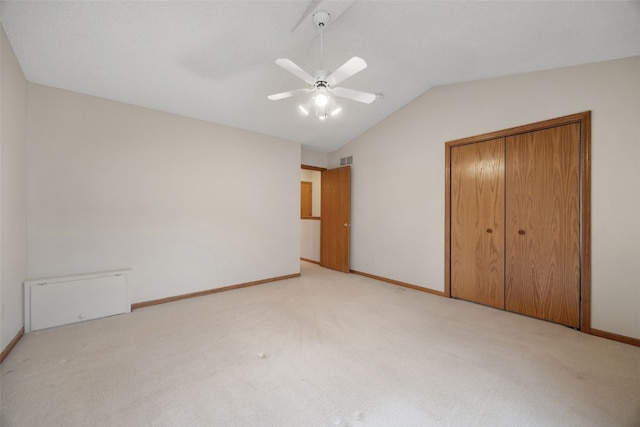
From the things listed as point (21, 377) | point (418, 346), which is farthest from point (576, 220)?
point (21, 377)

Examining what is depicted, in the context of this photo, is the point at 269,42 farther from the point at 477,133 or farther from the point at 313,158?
the point at 313,158

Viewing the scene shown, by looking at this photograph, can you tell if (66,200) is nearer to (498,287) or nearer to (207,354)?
(207,354)

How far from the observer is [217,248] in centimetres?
388

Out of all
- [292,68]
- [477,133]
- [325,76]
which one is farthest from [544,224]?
[292,68]

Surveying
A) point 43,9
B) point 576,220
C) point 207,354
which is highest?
point 43,9

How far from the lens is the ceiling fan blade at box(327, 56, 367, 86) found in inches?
73.7

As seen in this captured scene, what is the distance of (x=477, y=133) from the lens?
11.3 feet

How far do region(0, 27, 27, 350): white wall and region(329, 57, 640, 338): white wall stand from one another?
4.44 meters

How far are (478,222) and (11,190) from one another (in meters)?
5.00

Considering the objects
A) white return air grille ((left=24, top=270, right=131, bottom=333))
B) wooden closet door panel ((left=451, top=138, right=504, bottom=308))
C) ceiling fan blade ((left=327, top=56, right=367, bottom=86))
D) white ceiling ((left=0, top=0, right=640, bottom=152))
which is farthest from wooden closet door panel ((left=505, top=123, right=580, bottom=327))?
white return air grille ((left=24, top=270, right=131, bottom=333))

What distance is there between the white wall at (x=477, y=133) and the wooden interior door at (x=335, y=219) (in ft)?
0.53

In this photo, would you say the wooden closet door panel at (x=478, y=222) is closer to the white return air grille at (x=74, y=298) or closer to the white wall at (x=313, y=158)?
the white wall at (x=313, y=158)

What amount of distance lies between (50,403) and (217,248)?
240 centimetres

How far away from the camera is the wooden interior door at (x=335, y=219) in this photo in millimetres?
5191
